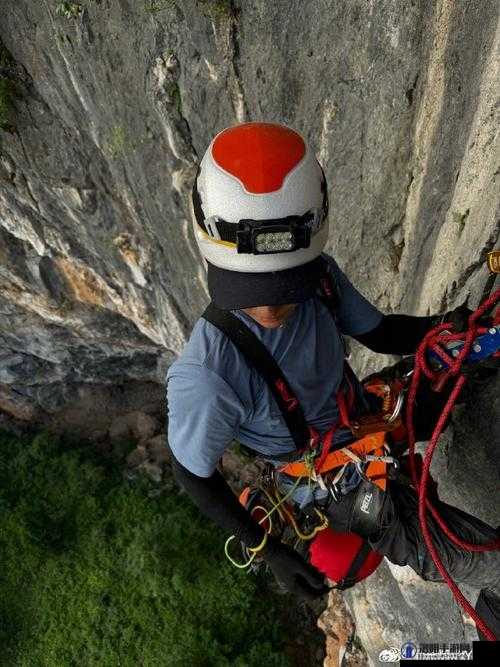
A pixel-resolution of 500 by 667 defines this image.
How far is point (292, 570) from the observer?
241 centimetres

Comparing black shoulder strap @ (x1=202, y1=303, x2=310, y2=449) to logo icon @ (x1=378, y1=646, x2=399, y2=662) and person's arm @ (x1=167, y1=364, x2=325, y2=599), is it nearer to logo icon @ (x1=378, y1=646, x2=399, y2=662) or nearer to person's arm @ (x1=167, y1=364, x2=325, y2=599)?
person's arm @ (x1=167, y1=364, x2=325, y2=599)

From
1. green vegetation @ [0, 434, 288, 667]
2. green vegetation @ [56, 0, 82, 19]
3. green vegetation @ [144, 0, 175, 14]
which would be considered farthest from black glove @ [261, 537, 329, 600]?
green vegetation @ [0, 434, 288, 667]

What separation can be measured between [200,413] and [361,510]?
41.0 inches

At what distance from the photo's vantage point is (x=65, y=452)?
1270 centimetres

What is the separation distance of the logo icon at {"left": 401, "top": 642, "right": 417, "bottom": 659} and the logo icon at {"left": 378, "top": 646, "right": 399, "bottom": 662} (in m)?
0.28

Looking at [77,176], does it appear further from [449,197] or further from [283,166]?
[283,166]

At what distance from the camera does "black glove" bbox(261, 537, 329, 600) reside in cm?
238

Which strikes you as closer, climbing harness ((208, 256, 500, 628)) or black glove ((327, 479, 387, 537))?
climbing harness ((208, 256, 500, 628))

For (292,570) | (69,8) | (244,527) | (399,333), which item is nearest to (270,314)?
(399,333)

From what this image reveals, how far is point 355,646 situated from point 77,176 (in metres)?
7.39

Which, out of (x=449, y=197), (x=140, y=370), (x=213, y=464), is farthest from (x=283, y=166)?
(x=140, y=370)

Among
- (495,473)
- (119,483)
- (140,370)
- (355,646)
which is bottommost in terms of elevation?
(119,483)

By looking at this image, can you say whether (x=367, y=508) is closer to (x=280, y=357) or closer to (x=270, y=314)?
(x=280, y=357)

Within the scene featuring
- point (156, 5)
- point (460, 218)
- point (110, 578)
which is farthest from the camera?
point (110, 578)
